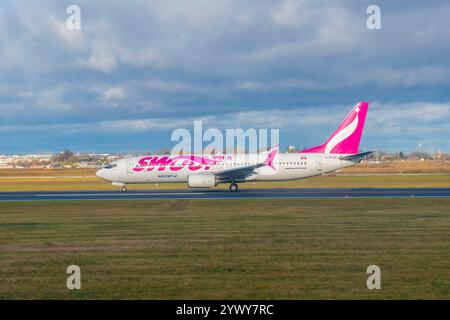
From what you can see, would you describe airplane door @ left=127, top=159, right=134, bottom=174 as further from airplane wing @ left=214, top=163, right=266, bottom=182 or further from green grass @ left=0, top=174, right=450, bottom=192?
airplane wing @ left=214, top=163, right=266, bottom=182

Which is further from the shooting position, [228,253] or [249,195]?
[249,195]

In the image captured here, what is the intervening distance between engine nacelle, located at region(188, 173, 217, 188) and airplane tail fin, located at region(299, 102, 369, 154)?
10.5 m

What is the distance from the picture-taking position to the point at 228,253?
53.5 feet

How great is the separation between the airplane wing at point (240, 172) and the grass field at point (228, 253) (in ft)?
60.1

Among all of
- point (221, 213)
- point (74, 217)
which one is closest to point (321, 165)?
point (221, 213)

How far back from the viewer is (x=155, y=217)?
2664cm

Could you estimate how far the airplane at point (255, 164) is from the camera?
49.1 m

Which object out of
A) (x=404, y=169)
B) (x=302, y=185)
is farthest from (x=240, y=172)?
(x=404, y=169)

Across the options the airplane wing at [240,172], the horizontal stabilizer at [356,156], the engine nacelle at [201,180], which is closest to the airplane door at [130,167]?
the engine nacelle at [201,180]

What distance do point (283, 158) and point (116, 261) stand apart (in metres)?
35.6

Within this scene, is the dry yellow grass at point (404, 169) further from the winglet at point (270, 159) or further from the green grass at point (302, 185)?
the winglet at point (270, 159)

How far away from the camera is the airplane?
49094 millimetres

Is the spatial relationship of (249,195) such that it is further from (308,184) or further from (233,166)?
(308,184)

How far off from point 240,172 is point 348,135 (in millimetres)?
10854
